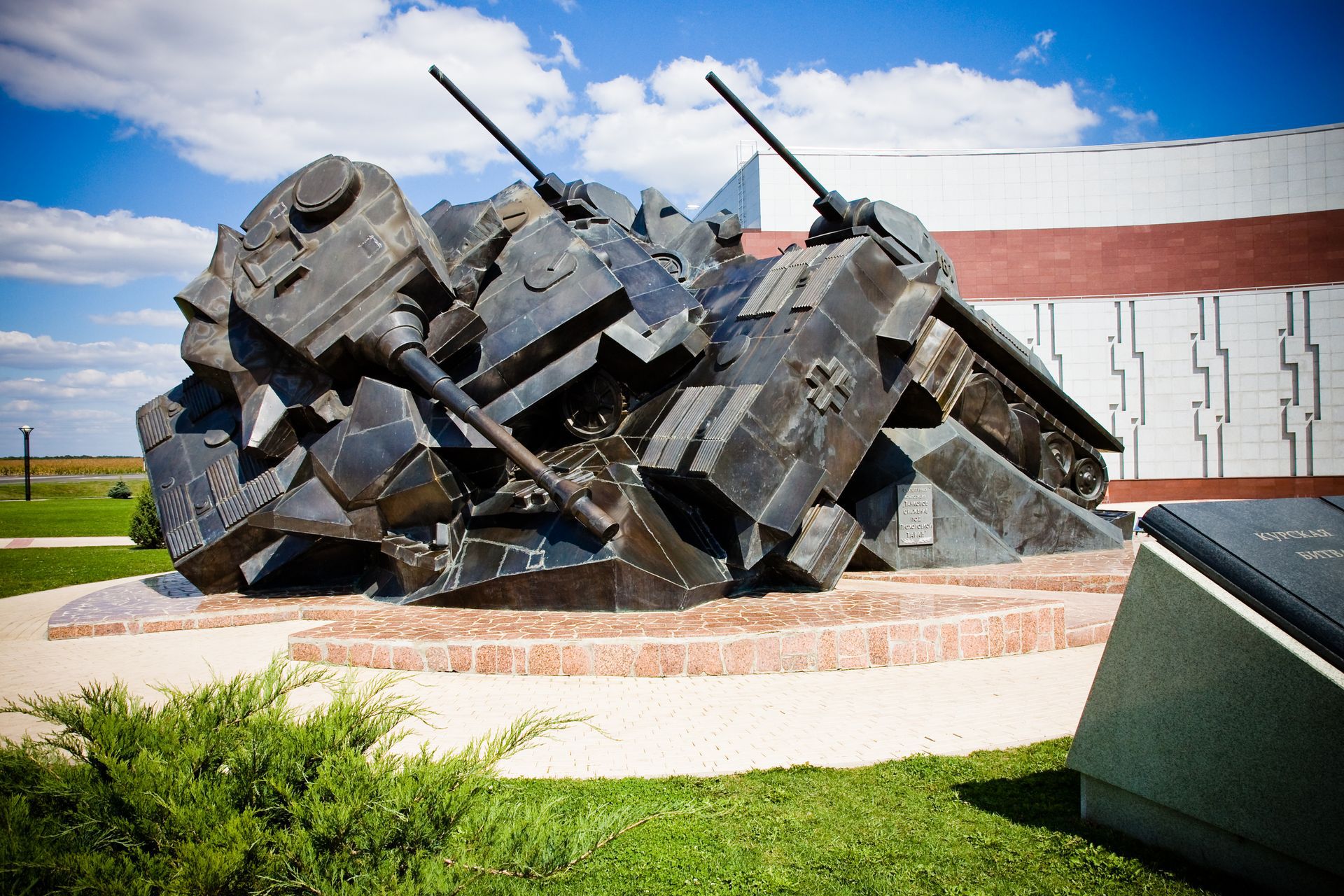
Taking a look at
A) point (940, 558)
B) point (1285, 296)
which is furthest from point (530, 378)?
point (1285, 296)

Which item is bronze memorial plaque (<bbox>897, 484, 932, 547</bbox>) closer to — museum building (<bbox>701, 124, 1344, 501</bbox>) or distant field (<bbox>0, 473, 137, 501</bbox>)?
museum building (<bbox>701, 124, 1344, 501</bbox>)

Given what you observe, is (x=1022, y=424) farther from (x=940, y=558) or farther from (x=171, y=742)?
(x=171, y=742)

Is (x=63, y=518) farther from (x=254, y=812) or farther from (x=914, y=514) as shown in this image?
(x=254, y=812)

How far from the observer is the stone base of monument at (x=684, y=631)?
24.9 ft

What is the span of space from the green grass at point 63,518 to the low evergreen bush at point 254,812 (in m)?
25.4

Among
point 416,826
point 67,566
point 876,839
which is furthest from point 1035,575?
point 67,566

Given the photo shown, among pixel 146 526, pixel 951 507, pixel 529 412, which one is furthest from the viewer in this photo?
pixel 146 526

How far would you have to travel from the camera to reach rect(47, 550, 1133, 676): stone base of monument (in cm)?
759

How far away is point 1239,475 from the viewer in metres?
24.4

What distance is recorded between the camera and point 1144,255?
25.3 metres

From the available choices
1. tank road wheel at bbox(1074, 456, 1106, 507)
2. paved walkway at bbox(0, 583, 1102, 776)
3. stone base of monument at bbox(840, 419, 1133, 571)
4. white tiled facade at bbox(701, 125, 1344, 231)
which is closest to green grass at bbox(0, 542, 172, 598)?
paved walkway at bbox(0, 583, 1102, 776)

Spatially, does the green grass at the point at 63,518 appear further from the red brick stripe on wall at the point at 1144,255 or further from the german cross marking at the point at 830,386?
the german cross marking at the point at 830,386

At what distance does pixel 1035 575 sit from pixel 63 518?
31848 millimetres

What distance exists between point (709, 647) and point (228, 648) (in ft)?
15.0
